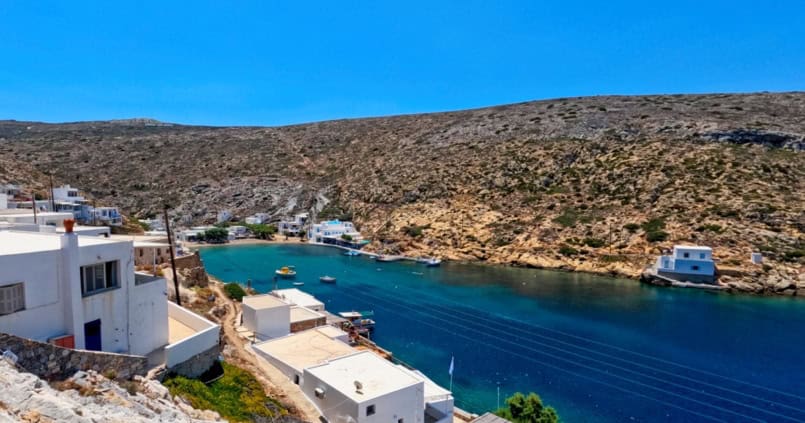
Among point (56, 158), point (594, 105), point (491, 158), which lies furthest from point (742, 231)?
point (56, 158)

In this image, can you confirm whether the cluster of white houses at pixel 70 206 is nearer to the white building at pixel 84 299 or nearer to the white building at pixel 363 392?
the white building at pixel 84 299

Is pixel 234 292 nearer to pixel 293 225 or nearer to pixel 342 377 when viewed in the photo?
pixel 342 377

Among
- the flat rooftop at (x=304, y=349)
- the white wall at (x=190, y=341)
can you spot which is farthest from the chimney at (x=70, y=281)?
the flat rooftop at (x=304, y=349)

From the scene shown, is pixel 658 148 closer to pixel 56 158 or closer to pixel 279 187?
pixel 279 187

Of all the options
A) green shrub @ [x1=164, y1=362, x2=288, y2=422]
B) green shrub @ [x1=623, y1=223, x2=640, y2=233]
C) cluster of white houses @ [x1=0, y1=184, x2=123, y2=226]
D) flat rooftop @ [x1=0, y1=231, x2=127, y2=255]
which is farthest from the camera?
green shrub @ [x1=623, y1=223, x2=640, y2=233]

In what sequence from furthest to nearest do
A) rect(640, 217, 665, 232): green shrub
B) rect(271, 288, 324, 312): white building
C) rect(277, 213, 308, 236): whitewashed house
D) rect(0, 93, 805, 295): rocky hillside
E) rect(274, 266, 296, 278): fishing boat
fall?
rect(277, 213, 308, 236): whitewashed house, rect(640, 217, 665, 232): green shrub, rect(0, 93, 805, 295): rocky hillside, rect(274, 266, 296, 278): fishing boat, rect(271, 288, 324, 312): white building

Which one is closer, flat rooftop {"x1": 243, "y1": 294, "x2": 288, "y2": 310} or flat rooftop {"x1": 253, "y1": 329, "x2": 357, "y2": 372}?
flat rooftop {"x1": 253, "y1": 329, "x2": 357, "y2": 372}

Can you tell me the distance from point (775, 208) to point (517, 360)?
5161 centimetres

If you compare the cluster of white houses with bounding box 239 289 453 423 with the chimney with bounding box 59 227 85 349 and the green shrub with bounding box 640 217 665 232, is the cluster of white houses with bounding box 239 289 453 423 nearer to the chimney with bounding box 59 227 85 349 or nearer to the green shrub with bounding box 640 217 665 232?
the chimney with bounding box 59 227 85 349

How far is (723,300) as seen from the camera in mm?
48438

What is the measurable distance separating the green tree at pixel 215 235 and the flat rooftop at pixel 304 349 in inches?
2491

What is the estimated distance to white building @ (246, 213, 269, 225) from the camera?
97.2 m

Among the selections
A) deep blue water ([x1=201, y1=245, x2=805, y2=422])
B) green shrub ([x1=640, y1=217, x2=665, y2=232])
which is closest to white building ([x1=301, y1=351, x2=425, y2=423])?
deep blue water ([x1=201, y1=245, x2=805, y2=422])

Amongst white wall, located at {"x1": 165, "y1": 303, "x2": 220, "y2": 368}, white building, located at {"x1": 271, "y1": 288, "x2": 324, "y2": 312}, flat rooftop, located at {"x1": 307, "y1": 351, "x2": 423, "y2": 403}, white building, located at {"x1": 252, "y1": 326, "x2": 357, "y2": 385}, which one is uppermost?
white wall, located at {"x1": 165, "y1": 303, "x2": 220, "y2": 368}
